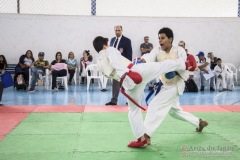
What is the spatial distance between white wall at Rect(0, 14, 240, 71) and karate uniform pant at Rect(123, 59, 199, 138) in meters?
10.2

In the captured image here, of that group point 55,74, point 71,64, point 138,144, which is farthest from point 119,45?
point 71,64

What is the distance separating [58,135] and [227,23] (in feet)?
40.1

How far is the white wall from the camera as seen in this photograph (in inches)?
537

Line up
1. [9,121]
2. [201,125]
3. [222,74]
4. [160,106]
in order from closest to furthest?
[160,106] → [201,125] → [9,121] → [222,74]

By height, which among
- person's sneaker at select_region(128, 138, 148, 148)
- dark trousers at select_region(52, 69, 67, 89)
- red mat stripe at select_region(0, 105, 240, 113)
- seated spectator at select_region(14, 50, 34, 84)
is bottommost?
red mat stripe at select_region(0, 105, 240, 113)

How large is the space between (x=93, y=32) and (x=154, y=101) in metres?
10.4

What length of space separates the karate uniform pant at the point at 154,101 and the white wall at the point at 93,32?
10.2m

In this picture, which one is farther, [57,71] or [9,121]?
[57,71]

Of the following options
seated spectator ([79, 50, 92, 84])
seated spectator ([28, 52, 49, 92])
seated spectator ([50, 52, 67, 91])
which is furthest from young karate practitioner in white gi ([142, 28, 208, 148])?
seated spectator ([79, 50, 92, 84])

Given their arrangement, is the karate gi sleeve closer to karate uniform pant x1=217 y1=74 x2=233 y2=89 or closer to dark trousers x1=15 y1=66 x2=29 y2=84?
karate uniform pant x1=217 y1=74 x2=233 y2=89

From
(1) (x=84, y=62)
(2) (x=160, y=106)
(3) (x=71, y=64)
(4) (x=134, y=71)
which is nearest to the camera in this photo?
(4) (x=134, y=71)

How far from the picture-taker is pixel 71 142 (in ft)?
13.3

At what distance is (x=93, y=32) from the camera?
14.0 meters

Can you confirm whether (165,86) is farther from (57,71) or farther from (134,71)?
(57,71)
